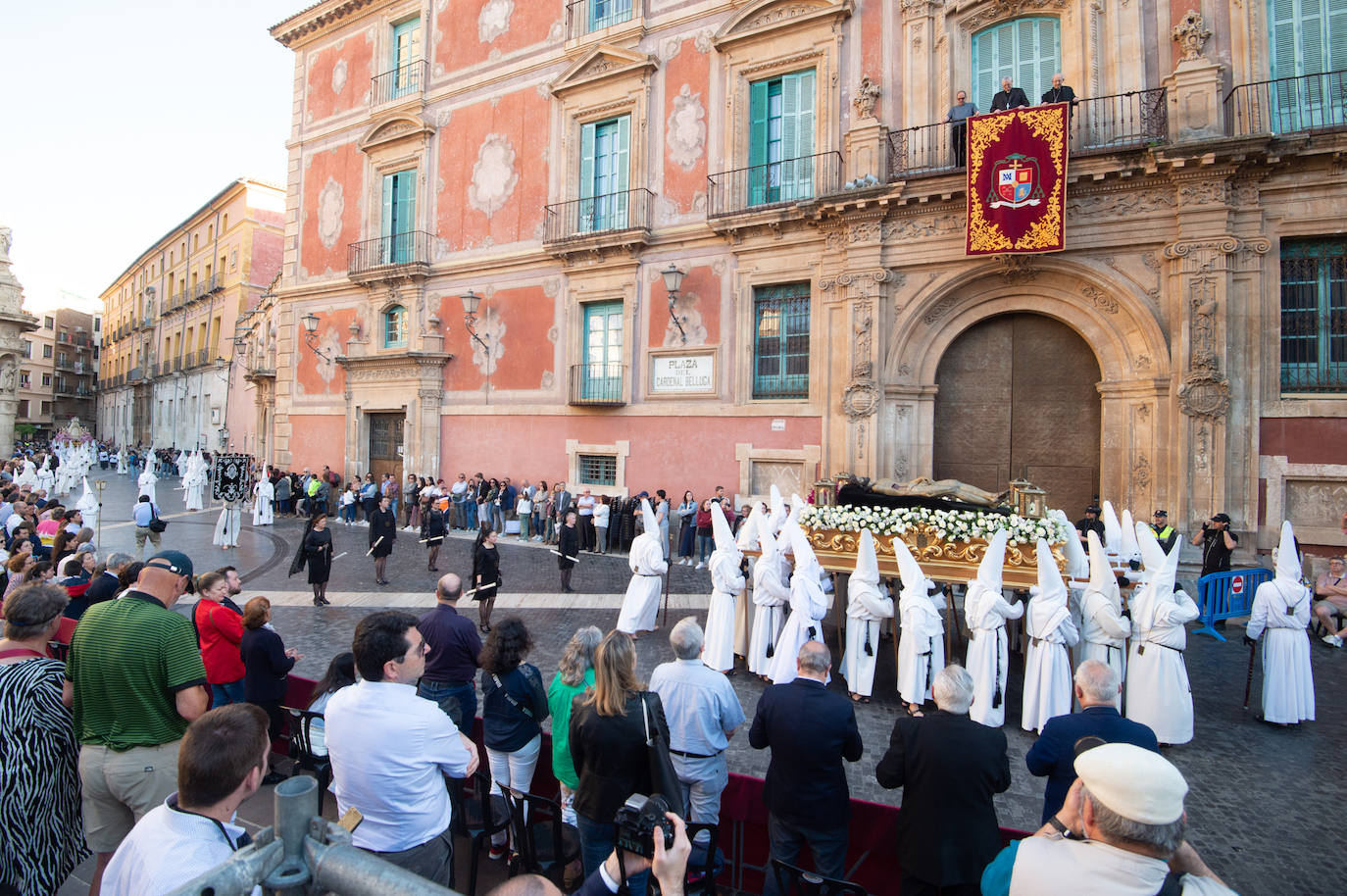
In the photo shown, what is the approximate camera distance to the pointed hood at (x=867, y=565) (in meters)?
7.41

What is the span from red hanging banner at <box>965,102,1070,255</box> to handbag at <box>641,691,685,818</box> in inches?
471

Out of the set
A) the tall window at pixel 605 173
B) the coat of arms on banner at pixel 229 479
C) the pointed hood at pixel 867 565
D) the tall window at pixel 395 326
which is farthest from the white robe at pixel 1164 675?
the tall window at pixel 395 326

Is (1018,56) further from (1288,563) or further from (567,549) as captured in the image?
(567,549)

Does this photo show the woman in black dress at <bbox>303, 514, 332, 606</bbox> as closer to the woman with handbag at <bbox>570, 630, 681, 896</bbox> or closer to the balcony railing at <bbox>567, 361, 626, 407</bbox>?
the balcony railing at <bbox>567, 361, 626, 407</bbox>

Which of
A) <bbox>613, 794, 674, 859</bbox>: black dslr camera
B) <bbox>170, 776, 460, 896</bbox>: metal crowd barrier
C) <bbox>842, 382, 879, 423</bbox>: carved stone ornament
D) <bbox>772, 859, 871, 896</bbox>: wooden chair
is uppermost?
<bbox>842, 382, 879, 423</bbox>: carved stone ornament

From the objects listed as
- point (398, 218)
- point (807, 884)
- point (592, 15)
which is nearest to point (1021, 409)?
point (807, 884)

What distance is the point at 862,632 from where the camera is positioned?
292 inches

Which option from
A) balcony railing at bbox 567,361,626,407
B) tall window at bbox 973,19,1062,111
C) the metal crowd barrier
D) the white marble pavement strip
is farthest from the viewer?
balcony railing at bbox 567,361,626,407

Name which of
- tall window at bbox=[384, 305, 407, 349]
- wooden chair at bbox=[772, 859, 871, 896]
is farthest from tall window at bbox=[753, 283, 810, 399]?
wooden chair at bbox=[772, 859, 871, 896]

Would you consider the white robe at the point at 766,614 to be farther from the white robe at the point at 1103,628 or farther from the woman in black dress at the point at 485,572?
the woman in black dress at the point at 485,572

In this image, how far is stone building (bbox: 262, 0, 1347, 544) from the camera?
453 inches

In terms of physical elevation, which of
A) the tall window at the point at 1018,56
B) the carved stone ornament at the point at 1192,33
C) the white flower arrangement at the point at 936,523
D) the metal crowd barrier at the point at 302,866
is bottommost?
the metal crowd barrier at the point at 302,866

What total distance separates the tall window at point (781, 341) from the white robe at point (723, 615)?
7753mm

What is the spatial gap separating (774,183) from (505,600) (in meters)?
11.1
